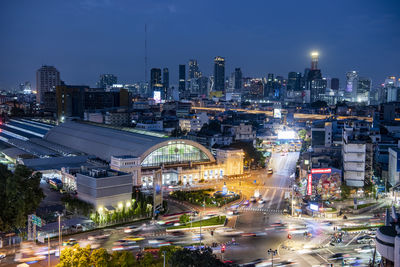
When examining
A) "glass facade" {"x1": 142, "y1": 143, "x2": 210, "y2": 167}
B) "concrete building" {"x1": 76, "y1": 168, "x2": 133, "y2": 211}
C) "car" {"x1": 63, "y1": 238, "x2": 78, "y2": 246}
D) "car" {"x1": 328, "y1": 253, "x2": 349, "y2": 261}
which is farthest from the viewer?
"glass facade" {"x1": 142, "y1": 143, "x2": 210, "y2": 167}

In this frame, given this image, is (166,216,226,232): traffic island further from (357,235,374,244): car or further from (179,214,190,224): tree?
(357,235,374,244): car

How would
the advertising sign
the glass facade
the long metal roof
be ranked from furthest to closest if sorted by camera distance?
1. the long metal roof
2. the glass facade
3. the advertising sign

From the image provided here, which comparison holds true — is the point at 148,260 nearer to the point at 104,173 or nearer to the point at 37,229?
the point at 37,229

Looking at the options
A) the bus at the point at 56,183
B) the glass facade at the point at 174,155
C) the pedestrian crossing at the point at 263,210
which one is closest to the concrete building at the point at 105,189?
the bus at the point at 56,183

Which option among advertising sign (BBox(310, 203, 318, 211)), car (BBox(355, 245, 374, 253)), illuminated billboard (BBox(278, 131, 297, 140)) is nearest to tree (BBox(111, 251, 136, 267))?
car (BBox(355, 245, 374, 253))

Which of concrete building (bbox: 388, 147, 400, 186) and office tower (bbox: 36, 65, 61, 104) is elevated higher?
office tower (bbox: 36, 65, 61, 104)

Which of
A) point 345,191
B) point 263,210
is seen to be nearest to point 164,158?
point 263,210

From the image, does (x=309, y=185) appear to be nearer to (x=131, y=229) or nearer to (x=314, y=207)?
(x=314, y=207)

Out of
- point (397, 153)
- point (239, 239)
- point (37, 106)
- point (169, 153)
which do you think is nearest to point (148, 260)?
point (239, 239)
